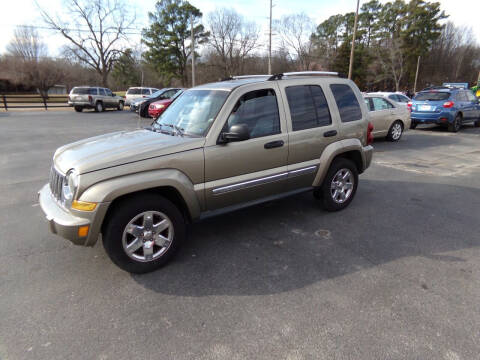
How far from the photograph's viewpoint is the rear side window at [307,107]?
3.85 m

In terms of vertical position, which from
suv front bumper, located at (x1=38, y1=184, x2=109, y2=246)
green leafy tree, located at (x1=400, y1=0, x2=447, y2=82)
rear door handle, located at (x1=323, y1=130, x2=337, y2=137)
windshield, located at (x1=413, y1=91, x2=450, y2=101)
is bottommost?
suv front bumper, located at (x1=38, y1=184, x2=109, y2=246)

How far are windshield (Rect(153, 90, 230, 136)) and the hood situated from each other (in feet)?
0.90

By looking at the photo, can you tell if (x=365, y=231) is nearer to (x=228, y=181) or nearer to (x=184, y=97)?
(x=228, y=181)

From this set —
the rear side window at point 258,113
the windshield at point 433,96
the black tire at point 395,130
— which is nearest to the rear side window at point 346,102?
the rear side window at point 258,113

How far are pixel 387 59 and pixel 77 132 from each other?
51.7m

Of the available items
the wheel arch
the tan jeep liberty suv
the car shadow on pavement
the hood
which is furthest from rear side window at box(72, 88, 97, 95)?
the wheel arch

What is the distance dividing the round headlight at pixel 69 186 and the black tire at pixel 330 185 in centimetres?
316

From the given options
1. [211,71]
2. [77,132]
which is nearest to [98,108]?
[77,132]

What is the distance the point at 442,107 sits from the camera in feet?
41.6

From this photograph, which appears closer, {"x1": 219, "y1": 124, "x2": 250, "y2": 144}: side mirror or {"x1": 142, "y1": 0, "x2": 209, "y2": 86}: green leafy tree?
{"x1": 219, "y1": 124, "x2": 250, "y2": 144}: side mirror

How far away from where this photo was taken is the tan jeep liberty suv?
9.17 ft

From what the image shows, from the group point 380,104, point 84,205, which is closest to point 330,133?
point 84,205

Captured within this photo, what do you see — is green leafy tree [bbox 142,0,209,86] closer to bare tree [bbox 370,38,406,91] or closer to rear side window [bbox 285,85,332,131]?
bare tree [bbox 370,38,406,91]

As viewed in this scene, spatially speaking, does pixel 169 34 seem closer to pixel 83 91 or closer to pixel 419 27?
pixel 83 91
